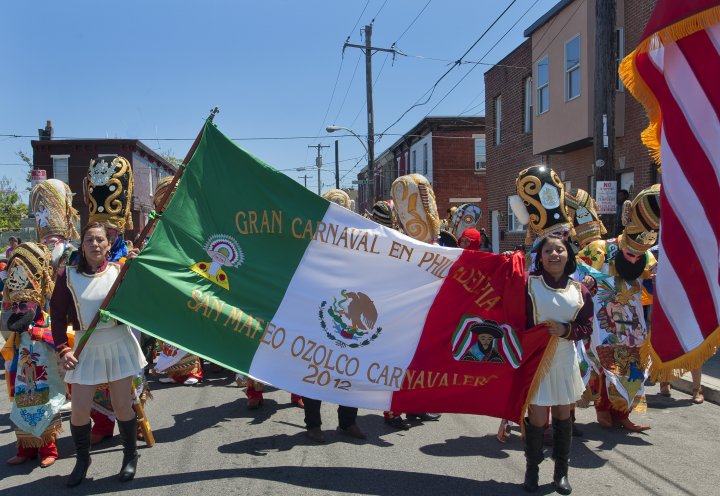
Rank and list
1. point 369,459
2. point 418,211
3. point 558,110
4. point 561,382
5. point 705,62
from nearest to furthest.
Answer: point 705,62, point 561,382, point 369,459, point 418,211, point 558,110

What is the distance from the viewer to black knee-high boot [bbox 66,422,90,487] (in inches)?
165

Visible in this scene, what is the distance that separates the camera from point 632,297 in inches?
222

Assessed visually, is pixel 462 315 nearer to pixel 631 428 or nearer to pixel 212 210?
pixel 212 210

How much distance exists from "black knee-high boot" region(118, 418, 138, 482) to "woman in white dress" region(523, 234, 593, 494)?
2.83 meters

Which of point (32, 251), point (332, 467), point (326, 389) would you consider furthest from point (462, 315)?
point (32, 251)

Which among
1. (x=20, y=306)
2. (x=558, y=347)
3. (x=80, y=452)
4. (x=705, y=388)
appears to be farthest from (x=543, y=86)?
(x=80, y=452)

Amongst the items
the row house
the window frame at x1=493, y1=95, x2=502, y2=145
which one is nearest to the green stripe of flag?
the row house

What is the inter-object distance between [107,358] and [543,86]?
15.4 meters

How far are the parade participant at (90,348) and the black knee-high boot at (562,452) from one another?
3.02 meters

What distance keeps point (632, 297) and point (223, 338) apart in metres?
3.81

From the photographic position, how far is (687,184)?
11.0 feet

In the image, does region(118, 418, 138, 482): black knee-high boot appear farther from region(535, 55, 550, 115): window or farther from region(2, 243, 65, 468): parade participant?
region(535, 55, 550, 115): window

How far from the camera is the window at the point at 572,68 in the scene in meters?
14.7

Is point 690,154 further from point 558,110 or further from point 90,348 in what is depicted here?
point 558,110
